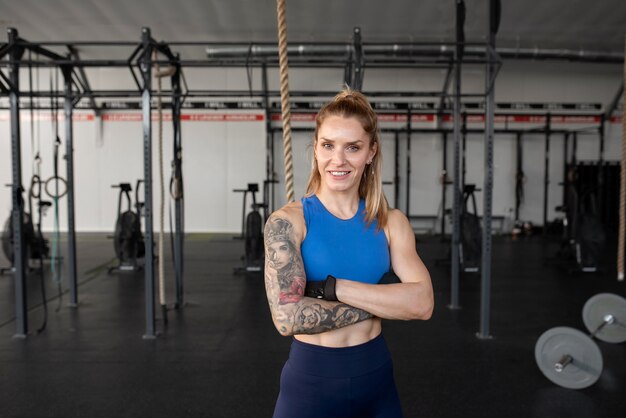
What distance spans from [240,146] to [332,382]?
8392 millimetres

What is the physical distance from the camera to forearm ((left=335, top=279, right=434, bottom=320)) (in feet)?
3.35

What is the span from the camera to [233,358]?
3047 millimetres

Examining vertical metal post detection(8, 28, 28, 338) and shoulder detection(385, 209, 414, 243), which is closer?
shoulder detection(385, 209, 414, 243)

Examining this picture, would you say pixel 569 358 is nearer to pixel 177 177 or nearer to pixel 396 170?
pixel 177 177

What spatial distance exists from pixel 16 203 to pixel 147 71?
4.17 feet

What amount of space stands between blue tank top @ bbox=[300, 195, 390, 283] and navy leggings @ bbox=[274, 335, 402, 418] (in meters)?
0.17

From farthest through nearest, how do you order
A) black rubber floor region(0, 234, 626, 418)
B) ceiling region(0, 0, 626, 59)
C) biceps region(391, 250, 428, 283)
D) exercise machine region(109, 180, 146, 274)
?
ceiling region(0, 0, 626, 59) < exercise machine region(109, 180, 146, 274) < black rubber floor region(0, 234, 626, 418) < biceps region(391, 250, 428, 283)

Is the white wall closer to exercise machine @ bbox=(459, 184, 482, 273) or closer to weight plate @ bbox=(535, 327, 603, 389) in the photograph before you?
exercise machine @ bbox=(459, 184, 482, 273)

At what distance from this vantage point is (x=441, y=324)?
12.4 ft

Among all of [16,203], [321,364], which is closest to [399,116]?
[16,203]

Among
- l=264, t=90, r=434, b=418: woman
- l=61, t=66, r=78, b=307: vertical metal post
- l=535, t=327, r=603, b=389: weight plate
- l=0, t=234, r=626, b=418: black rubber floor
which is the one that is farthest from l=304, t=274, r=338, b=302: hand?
l=61, t=66, r=78, b=307: vertical metal post

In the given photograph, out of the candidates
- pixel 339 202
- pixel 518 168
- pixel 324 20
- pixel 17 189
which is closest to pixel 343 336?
pixel 339 202

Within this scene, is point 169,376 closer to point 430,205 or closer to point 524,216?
point 430,205

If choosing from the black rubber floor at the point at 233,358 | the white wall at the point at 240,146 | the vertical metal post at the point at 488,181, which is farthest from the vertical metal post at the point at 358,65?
the white wall at the point at 240,146
